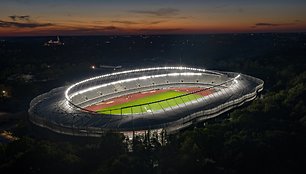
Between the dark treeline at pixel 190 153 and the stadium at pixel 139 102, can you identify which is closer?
the dark treeline at pixel 190 153

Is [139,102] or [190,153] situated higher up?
Result: [190,153]

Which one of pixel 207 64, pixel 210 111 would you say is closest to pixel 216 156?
pixel 210 111

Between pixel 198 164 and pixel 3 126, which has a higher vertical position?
pixel 198 164

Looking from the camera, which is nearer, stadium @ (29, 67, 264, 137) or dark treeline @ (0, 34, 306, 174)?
dark treeline @ (0, 34, 306, 174)

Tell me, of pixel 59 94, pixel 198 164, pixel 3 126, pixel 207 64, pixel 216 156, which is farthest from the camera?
pixel 207 64

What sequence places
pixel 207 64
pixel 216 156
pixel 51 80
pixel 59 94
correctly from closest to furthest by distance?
1. pixel 216 156
2. pixel 59 94
3. pixel 51 80
4. pixel 207 64

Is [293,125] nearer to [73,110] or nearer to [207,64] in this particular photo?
[73,110]

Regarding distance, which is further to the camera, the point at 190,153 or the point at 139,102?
the point at 139,102

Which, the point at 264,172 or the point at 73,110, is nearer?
the point at 264,172
